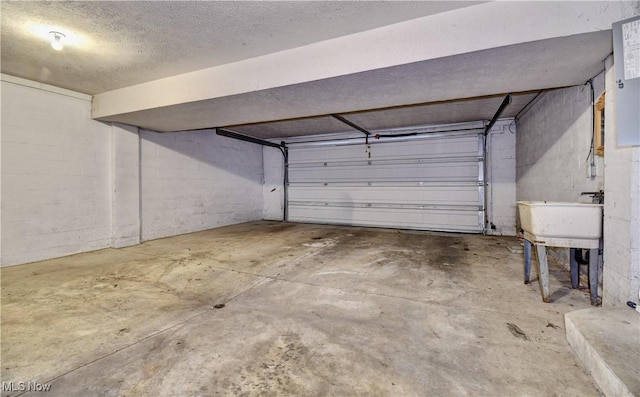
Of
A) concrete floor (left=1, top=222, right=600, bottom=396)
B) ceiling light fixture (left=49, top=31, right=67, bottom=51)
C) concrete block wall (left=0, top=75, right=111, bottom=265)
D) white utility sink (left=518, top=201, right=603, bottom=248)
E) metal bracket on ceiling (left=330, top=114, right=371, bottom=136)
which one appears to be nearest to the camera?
concrete floor (left=1, top=222, right=600, bottom=396)

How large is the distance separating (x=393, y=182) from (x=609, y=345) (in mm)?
5377

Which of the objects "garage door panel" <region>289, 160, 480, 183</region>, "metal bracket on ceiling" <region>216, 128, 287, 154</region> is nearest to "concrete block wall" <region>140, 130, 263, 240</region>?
"metal bracket on ceiling" <region>216, 128, 287, 154</region>

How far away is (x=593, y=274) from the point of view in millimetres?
2188

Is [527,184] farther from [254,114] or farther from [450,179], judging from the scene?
[254,114]

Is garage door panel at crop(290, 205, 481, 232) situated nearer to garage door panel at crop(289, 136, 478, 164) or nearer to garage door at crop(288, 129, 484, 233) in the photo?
garage door at crop(288, 129, 484, 233)

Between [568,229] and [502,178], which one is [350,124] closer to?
[502,178]

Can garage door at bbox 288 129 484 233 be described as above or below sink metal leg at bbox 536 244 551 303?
above

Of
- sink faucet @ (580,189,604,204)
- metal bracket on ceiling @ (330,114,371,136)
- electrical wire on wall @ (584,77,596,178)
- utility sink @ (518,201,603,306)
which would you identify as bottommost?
utility sink @ (518,201,603,306)

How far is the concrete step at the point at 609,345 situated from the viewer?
1207 millimetres

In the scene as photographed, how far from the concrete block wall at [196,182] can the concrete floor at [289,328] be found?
76.0 inches

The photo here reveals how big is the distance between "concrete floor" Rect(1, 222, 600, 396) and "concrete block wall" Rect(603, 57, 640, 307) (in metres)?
0.41

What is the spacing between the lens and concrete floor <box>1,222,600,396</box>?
1.41 m

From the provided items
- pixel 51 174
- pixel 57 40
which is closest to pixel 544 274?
pixel 57 40

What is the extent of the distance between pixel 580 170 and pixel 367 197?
4.37m
